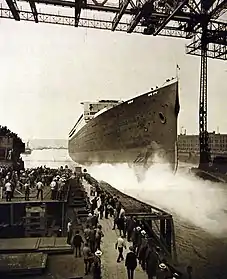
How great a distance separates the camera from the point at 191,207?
63.6ft

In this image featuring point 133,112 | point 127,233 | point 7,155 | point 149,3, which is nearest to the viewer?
point 127,233

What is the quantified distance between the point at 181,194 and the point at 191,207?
216cm

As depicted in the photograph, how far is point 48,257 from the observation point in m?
9.18

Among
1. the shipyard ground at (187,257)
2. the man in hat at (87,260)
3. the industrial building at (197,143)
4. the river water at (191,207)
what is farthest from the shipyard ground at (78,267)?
the industrial building at (197,143)

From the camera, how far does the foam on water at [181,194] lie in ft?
56.2

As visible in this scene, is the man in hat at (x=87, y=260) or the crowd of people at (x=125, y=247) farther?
the man in hat at (x=87, y=260)

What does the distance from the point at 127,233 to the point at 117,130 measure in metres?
13.0

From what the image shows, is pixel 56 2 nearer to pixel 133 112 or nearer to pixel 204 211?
pixel 133 112

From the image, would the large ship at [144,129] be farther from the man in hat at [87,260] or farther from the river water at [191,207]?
the man in hat at [87,260]

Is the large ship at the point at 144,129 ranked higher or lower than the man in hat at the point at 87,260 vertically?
higher

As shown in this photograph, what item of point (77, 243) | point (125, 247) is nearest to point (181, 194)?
point (125, 247)

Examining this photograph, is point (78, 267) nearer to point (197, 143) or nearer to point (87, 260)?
point (87, 260)

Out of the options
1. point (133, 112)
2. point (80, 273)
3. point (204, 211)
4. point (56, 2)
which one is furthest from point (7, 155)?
point (80, 273)

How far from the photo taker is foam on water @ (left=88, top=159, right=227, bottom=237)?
17141 mm
